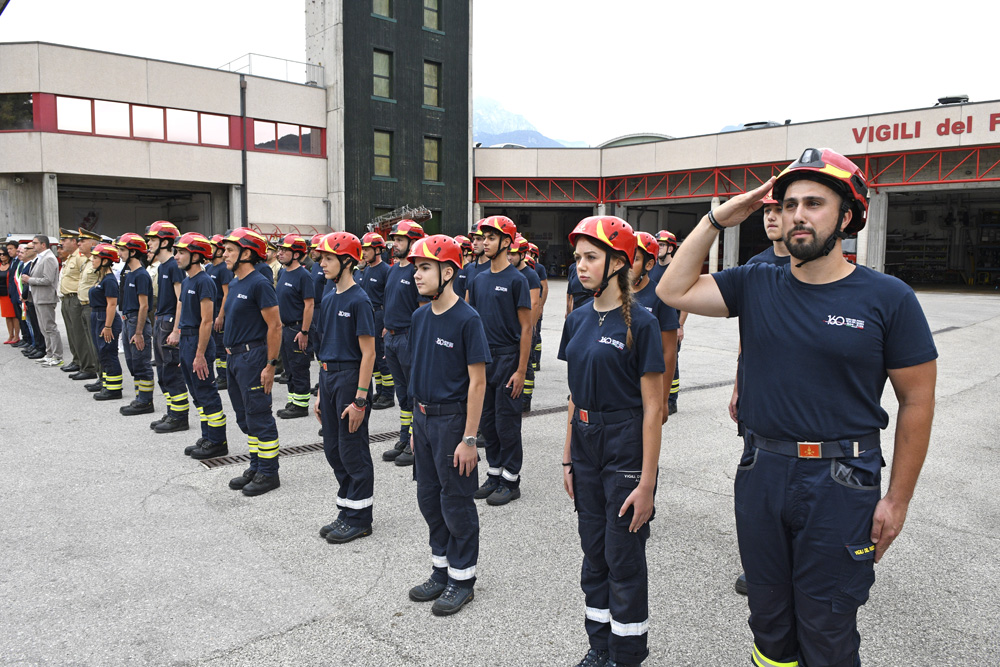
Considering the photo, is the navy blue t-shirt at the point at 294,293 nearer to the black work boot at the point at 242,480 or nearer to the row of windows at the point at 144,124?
the black work boot at the point at 242,480

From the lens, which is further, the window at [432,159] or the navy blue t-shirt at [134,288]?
the window at [432,159]

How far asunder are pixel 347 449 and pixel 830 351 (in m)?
3.72

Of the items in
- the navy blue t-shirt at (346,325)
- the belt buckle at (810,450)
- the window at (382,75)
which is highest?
the window at (382,75)

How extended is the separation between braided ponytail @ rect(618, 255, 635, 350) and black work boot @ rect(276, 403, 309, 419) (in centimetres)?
679

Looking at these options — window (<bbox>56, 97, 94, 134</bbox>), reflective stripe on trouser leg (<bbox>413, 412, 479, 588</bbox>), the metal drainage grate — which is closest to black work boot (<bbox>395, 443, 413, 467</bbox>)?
the metal drainage grate

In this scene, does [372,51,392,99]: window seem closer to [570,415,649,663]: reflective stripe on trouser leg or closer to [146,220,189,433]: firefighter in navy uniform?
[146,220,189,433]: firefighter in navy uniform

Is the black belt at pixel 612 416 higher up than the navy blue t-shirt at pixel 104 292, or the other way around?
the navy blue t-shirt at pixel 104 292

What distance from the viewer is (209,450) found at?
725cm

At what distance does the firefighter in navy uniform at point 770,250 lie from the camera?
326 cm

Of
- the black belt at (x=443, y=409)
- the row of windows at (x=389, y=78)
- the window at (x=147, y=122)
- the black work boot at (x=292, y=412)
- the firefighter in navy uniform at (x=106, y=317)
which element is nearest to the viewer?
the black belt at (x=443, y=409)

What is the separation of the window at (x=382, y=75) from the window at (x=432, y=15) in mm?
2838

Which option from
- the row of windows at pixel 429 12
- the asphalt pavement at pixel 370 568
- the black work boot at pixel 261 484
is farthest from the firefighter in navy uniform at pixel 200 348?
the row of windows at pixel 429 12

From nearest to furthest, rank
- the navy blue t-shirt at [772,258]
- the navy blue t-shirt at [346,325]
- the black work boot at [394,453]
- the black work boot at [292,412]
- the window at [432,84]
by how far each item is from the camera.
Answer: the navy blue t-shirt at [772,258] < the navy blue t-shirt at [346,325] < the black work boot at [394,453] < the black work boot at [292,412] < the window at [432,84]

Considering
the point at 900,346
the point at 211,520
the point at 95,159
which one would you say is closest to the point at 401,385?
the point at 211,520
